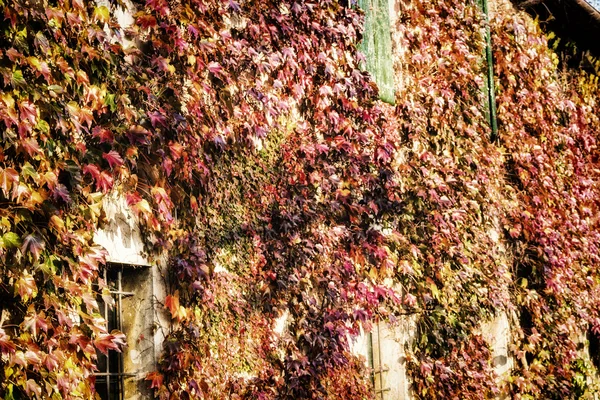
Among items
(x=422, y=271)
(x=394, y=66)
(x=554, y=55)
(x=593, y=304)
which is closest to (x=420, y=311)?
(x=422, y=271)

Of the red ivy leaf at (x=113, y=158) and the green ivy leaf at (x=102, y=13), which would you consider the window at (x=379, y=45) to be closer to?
the green ivy leaf at (x=102, y=13)

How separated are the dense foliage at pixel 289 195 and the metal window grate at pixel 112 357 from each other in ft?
0.85

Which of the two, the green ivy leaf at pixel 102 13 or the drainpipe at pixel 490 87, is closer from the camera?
the green ivy leaf at pixel 102 13

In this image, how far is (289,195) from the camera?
237 inches

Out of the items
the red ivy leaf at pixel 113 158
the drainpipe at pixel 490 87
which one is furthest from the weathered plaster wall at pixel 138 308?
the drainpipe at pixel 490 87

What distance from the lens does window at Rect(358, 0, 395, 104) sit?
23.5 ft

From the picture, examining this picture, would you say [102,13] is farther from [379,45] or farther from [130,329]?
[379,45]

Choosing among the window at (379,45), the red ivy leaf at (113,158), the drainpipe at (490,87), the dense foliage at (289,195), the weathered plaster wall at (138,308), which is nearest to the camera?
the dense foliage at (289,195)

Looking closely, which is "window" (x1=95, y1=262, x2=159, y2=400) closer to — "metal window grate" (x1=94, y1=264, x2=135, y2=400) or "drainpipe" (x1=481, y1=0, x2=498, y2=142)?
"metal window grate" (x1=94, y1=264, x2=135, y2=400)

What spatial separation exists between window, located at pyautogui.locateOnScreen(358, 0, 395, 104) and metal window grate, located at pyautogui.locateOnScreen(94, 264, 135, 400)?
3159 millimetres

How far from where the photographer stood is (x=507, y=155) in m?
8.96

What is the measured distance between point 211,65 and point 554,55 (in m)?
6.23

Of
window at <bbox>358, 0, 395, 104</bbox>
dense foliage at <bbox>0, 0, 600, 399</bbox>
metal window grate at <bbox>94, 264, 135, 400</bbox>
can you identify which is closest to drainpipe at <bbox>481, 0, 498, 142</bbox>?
dense foliage at <bbox>0, 0, 600, 399</bbox>

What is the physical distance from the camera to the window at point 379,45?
23.5 feet
